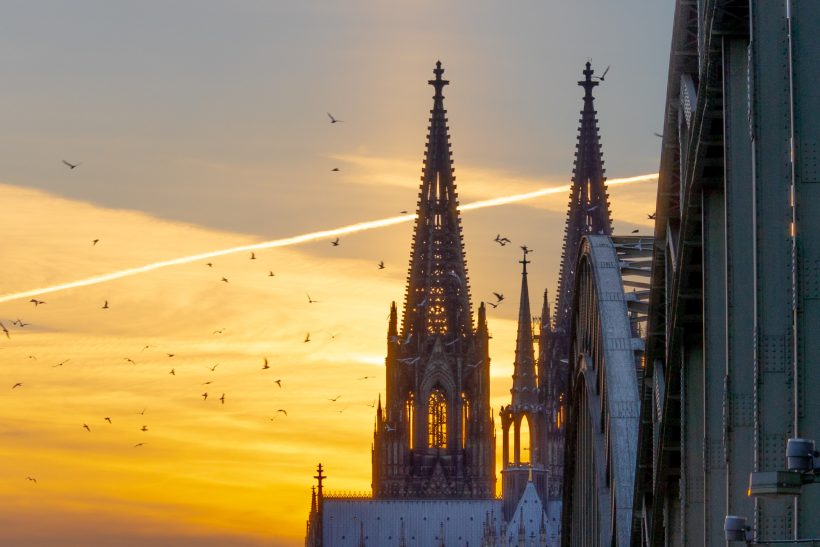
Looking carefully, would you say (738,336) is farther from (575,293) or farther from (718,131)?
(575,293)

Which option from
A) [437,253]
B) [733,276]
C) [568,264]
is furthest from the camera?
[437,253]

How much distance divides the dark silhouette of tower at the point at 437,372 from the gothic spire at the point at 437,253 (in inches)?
2.5

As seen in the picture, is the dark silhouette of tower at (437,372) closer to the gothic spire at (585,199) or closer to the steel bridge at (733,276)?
the gothic spire at (585,199)

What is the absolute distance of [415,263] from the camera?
171125 millimetres

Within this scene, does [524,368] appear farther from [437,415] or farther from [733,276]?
[733,276]

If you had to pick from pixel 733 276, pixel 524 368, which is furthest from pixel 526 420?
pixel 733 276

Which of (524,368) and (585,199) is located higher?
(585,199)

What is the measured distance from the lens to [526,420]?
542ft

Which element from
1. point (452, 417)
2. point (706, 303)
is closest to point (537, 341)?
point (452, 417)

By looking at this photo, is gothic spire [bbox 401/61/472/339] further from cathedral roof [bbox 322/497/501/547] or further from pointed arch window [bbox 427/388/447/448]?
cathedral roof [bbox 322/497/501/547]

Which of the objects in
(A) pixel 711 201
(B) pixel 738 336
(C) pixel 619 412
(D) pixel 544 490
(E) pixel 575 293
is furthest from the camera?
(D) pixel 544 490

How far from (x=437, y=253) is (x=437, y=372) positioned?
866 cm

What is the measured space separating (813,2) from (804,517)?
561cm

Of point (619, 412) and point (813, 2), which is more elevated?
point (813, 2)
